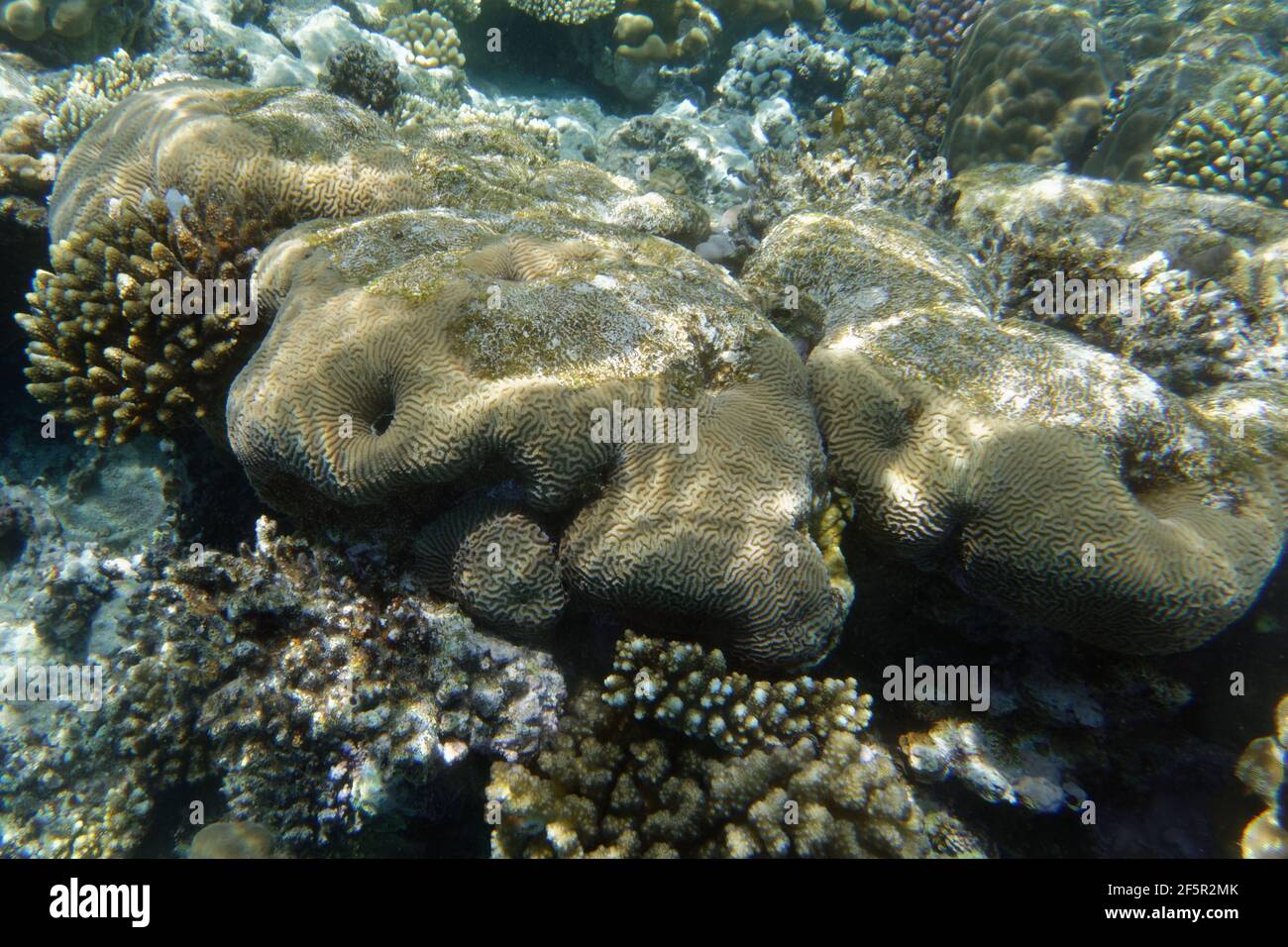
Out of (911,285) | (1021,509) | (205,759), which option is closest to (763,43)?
(911,285)

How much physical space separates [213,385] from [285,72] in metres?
7.40

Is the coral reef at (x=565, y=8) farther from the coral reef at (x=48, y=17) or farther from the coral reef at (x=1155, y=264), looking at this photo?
the coral reef at (x=1155, y=264)

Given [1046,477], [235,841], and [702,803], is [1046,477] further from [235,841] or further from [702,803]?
[235,841]

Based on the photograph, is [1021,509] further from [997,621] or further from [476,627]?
[476,627]

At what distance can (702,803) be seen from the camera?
329cm

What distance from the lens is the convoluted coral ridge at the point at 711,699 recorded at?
3371 mm

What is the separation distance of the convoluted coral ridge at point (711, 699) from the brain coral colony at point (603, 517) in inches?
1.1

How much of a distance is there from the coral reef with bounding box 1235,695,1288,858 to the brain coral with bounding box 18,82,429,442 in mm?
6871

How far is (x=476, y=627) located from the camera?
3523 millimetres

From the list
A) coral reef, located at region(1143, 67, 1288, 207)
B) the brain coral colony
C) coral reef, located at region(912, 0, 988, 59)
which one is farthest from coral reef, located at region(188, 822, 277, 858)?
coral reef, located at region(912, 0, 988, 59)

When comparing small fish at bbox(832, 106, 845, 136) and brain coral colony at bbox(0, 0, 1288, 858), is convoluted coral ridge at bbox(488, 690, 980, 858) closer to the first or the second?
brain coral colony at bbox(0, 0, 1288, 858)

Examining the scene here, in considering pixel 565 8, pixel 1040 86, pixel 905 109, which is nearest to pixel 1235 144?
pixel 1040 86

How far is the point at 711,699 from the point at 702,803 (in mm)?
570

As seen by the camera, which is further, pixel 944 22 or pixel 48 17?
pixel 944 22
